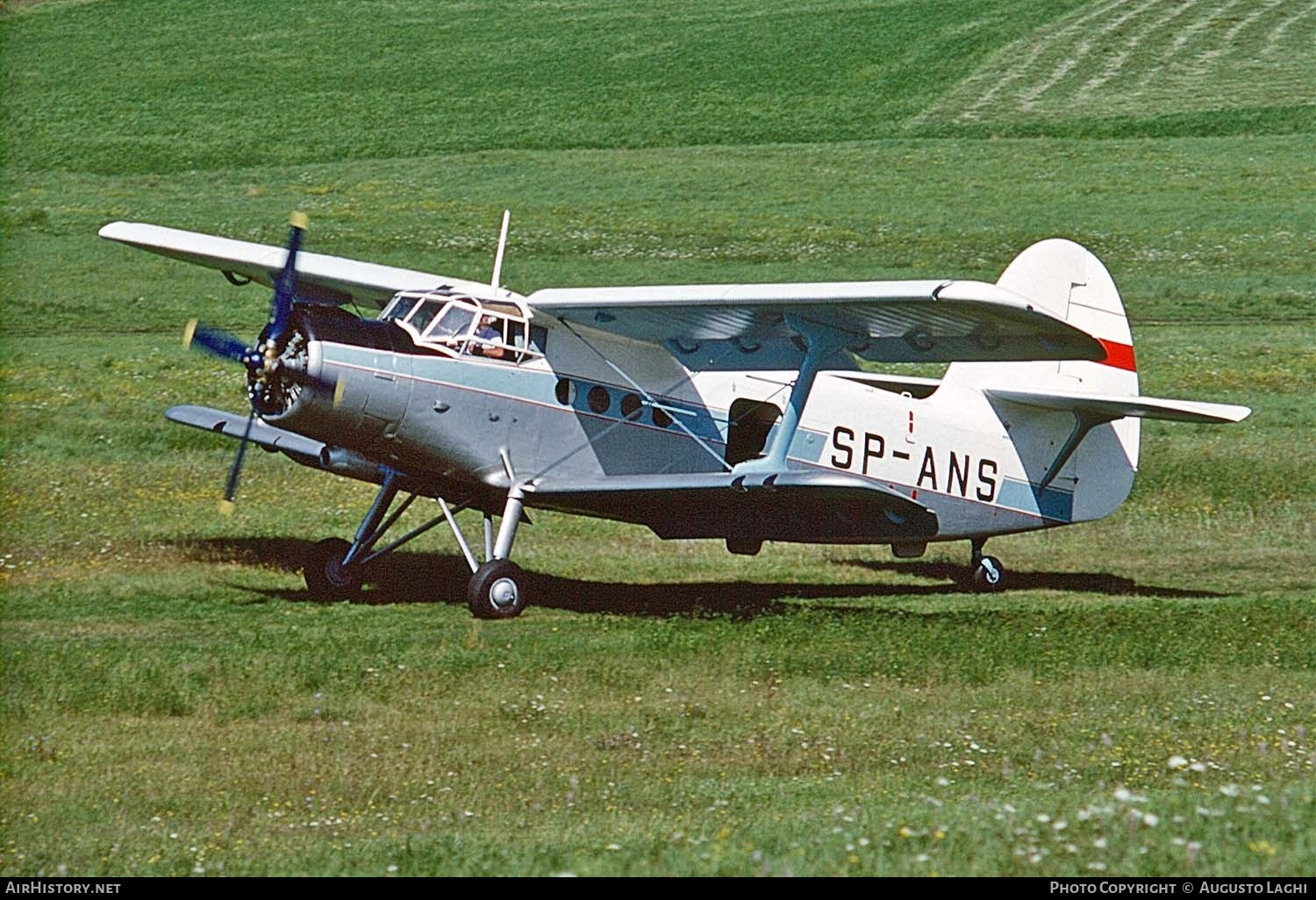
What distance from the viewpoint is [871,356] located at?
17.8 metres

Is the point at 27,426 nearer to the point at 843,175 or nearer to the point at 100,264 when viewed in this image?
the point at 100,264

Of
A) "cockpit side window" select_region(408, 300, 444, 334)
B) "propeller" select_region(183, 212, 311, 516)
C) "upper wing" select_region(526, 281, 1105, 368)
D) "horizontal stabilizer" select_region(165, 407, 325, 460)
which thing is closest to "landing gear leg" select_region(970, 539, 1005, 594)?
"upper wing" select_region(526, 281, 1105, 368)

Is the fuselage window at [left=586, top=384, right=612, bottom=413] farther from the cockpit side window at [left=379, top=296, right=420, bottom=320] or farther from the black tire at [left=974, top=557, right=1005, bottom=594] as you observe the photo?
the black tire at [left=974, top=557, right=1005, bottom=594]

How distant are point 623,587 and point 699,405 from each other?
7.53 feet

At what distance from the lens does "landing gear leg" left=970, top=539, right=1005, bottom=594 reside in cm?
2031

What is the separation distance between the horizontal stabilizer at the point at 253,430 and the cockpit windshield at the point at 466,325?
1.67 metres

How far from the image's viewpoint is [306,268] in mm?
19188

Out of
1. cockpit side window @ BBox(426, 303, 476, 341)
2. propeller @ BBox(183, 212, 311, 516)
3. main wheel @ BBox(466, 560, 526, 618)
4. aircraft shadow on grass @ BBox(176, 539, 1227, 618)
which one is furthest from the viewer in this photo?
aircraft shadow on grass @ BBox(176, 539, 1227, 618)

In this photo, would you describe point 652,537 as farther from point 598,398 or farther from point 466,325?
point 466,325

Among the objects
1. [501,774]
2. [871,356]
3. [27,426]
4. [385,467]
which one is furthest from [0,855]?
[27,426]

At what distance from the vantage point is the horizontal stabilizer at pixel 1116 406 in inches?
725

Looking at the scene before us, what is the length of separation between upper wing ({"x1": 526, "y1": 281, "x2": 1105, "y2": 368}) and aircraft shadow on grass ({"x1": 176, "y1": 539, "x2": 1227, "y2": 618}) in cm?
245

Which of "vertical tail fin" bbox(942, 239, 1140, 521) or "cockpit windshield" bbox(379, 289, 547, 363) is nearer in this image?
"cockpit windshield" bbox(379, 289, 547, 363)

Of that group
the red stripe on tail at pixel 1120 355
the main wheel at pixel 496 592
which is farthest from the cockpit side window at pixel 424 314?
the red stripe on tail at pixel 1120 355
